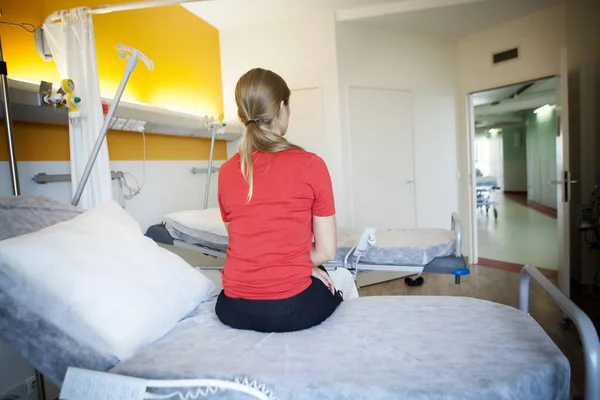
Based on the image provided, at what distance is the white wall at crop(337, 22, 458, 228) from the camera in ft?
13.1

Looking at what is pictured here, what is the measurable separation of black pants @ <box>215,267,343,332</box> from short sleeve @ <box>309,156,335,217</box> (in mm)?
253

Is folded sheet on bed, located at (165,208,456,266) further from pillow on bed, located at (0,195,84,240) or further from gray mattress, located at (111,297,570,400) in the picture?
pillow on bed, located at (0,195,84,240)

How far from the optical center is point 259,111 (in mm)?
1271

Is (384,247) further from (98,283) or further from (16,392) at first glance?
(16,392)

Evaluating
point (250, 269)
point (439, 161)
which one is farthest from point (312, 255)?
point (439, 161)

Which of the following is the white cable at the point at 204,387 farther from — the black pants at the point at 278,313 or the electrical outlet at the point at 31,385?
the electrical outlet at the point at 31,385

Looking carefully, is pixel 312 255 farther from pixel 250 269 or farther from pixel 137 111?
pixel 137 111

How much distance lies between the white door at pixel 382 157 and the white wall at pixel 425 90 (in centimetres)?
7

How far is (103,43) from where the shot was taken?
7.98ft

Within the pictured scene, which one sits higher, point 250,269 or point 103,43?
point 103,43

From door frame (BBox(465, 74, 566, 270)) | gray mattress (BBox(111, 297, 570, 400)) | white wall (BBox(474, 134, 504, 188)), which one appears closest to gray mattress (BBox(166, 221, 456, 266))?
gray mattress (BBox(111, 297, 570, 400))

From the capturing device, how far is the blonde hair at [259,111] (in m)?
1.23

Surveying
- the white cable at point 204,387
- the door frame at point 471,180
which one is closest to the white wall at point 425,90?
the door frame at point 471,180

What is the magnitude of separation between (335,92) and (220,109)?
117cm
